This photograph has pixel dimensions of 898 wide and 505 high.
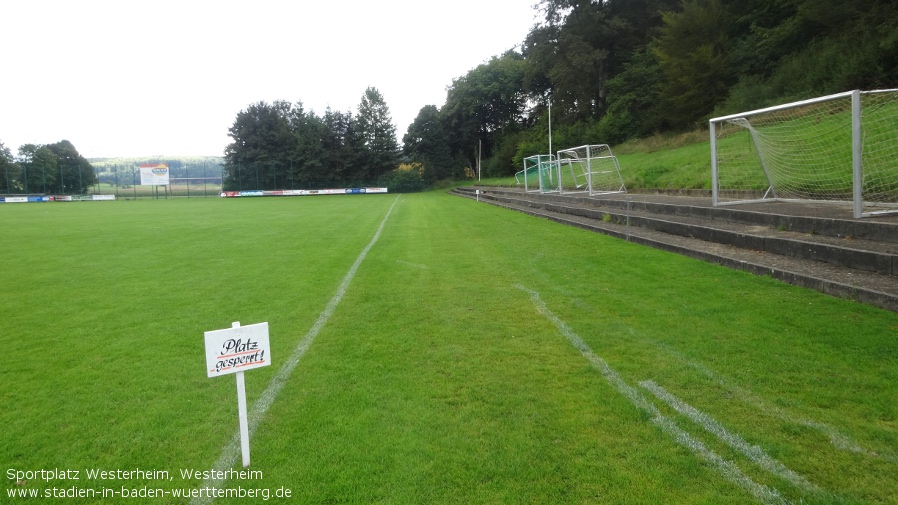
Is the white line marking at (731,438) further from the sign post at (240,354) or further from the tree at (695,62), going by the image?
the tree at (695,62)

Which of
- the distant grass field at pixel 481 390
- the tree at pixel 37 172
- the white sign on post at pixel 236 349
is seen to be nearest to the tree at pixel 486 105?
the tree at pixel 37 172

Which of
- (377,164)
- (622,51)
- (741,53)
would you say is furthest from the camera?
(377,164)

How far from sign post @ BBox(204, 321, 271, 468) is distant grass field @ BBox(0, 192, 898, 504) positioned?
0.31 m

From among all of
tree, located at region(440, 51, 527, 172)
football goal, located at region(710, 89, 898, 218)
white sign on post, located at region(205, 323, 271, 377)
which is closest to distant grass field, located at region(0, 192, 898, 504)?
white sign on post, located at region(205, 323, 271, 377)

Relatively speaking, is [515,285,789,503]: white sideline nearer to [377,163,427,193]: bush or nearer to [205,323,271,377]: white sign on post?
[205,323,271,377]: white sign on post

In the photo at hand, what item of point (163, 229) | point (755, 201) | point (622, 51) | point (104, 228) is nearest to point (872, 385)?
point (755, 201)

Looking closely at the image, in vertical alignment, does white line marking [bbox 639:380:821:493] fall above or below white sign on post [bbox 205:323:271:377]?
below

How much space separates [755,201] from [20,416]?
1154cm

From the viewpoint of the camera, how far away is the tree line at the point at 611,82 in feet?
72.7

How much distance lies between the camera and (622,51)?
45.0 metres

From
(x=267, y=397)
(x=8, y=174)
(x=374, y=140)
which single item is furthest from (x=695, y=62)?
(x=8, y=174)

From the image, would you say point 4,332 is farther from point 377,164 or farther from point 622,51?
point 377,164

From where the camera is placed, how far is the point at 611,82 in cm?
4162

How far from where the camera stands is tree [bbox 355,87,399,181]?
61.0m
